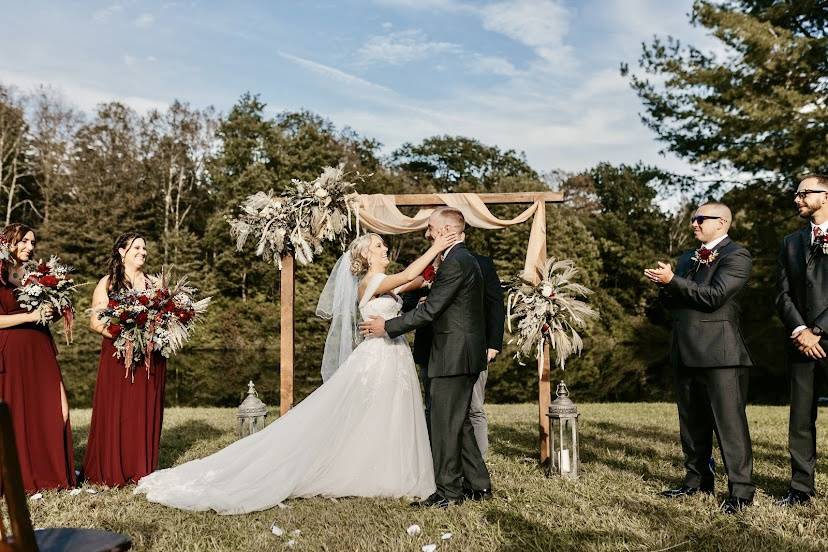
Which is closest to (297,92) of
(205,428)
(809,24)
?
(809,24)

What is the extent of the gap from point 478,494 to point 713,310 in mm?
2325

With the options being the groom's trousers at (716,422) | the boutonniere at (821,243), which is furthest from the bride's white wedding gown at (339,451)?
the boutonniere at (821,243)

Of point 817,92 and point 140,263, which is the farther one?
point 817,92

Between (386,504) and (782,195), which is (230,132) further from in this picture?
(386,504)

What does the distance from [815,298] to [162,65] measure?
2769 centimetres

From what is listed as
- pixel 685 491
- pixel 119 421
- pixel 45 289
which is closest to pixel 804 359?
pixel 685 491

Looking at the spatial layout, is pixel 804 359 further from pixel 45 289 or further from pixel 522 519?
pixel 45 289

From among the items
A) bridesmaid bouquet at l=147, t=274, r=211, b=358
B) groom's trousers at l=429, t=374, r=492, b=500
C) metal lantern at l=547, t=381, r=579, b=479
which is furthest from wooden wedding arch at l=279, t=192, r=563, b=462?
groom's trousers at l=429, t=374, r=492, b=500

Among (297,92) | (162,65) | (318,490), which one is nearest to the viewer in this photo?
(318,490)

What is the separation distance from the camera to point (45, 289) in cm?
609

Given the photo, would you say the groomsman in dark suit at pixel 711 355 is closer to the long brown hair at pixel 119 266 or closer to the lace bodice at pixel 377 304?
the lace bodice at pixel 377 304

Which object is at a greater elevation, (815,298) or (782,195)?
(782,195)

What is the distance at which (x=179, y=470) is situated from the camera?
19.7 ft

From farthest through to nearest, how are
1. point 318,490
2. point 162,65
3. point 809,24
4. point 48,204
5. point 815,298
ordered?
point 48,204 → point 162,65 → point 809,24 → point 318,490 → point 815,298
